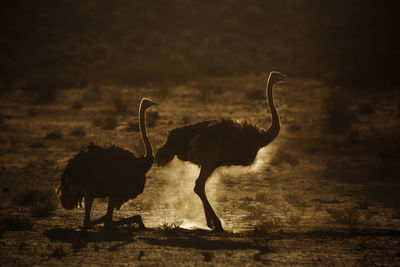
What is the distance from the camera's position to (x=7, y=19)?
131 feet

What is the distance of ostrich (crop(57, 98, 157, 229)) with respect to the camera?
355 inches

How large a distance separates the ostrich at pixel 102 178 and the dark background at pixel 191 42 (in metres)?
16.4

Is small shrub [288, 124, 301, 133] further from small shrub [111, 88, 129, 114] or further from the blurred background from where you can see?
small shrub [111, 88, 129, 114]

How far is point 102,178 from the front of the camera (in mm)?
9031

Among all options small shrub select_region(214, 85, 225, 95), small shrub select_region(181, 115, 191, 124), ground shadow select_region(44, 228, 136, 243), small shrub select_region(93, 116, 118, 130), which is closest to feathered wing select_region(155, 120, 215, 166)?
ground shadow select_region(44, 228, 136, 243)

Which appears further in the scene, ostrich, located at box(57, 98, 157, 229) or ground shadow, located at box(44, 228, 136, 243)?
ostrich, located at box(57, 98, 157, 229)

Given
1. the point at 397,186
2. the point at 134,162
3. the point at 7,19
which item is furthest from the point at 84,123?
the point at 7,19

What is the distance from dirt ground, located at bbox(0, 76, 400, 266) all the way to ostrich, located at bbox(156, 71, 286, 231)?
0.79m

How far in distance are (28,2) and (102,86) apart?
59.2 feet

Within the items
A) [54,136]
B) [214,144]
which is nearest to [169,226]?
[214,144]

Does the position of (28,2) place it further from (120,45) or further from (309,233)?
(309,233)

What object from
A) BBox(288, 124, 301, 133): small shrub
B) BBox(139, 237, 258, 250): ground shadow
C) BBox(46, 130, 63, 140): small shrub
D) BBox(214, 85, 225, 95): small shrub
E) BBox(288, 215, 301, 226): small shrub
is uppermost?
BBox(214, 85, 225, 95): small shrub

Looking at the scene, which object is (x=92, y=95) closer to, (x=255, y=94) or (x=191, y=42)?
(x=255, y=94)

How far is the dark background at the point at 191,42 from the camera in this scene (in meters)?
25.7
